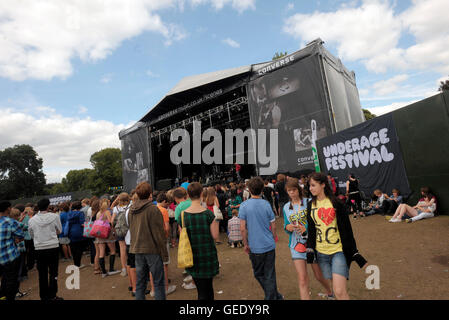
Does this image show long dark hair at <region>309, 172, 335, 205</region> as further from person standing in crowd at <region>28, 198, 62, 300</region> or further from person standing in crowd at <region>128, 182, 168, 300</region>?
person standing in crowd at <region>28, 198, 62, 300</region>

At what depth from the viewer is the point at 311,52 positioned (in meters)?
10.6

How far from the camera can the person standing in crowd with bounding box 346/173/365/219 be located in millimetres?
7699

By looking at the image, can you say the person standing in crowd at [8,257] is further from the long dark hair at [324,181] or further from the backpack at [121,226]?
the long dark hair at [324,181]

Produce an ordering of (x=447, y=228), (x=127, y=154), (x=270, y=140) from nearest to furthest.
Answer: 1. (x=447, y=228)
2. (x=270, y=140)
3. (x=127, y=154)

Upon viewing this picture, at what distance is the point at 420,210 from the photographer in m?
6.26

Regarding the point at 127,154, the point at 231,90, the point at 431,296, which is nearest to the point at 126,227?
the point at 431,296

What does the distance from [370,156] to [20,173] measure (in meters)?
49.8

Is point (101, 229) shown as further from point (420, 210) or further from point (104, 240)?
point (420, 210)

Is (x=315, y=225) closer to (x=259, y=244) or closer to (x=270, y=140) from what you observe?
(x=259, y=244)

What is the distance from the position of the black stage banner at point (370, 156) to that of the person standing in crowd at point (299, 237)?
6.42 metres

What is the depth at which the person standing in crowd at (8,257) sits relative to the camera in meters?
3.37

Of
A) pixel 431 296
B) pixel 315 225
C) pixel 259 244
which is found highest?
pixel 315 225

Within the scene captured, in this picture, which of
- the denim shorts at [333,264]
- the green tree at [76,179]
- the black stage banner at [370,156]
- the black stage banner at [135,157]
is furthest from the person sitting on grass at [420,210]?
the green tree at [76,179]

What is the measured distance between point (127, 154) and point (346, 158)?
19069mm
